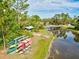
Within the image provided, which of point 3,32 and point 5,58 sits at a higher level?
point 3,32

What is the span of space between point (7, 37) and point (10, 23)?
426cm

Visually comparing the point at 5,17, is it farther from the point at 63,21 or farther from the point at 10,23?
the point at 63,21

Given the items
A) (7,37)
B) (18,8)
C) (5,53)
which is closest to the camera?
(5,53)

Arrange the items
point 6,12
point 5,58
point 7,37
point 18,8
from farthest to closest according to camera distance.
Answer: point 18,8
point 7,37
point 6,12
point 5,58

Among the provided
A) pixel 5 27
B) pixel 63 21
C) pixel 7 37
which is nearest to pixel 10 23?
pixel 5 27

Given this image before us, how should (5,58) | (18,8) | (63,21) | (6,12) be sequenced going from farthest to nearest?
1. (63,21)
2. (18,8)
3. (6,12)
4. (5,58)

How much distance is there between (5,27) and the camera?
3584cm

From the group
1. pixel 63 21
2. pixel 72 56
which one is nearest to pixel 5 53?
pixel 72 56

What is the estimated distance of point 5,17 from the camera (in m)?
34.2

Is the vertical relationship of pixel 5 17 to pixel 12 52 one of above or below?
above

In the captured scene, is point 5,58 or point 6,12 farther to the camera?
point 6,12

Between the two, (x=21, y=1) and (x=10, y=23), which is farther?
(x=21, y=1)

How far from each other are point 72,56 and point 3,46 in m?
12.7

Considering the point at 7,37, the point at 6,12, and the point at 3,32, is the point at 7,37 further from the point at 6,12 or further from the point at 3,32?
the point at 6,12
